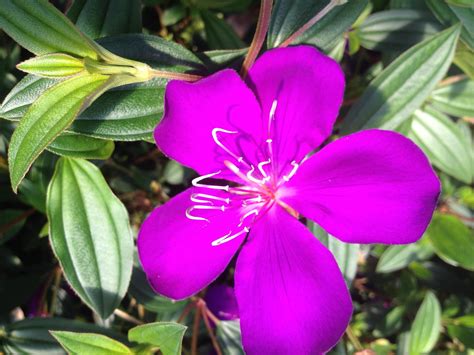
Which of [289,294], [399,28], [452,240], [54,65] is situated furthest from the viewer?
[452,240]

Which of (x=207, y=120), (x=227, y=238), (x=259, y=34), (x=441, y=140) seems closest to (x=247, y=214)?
(x=227, y=238)

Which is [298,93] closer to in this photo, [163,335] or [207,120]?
[207,120]

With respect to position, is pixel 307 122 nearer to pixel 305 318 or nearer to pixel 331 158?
pixel 331 158

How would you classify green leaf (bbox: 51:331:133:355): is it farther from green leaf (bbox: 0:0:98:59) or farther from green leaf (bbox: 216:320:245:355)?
green leaf (bbox: 0:0:98:59)

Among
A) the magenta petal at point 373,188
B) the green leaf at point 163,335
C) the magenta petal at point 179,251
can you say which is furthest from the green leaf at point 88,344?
the magenta petal at point 373,188

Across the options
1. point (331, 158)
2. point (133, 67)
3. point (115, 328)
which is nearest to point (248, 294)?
point (331, 158)

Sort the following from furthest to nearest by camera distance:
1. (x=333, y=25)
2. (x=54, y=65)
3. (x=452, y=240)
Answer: (x=452, y=240), (x=333, y=25), (x=54, y=65)

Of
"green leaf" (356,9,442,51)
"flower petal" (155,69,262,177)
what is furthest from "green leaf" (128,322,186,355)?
"green leaf" (356,9,442,51)
